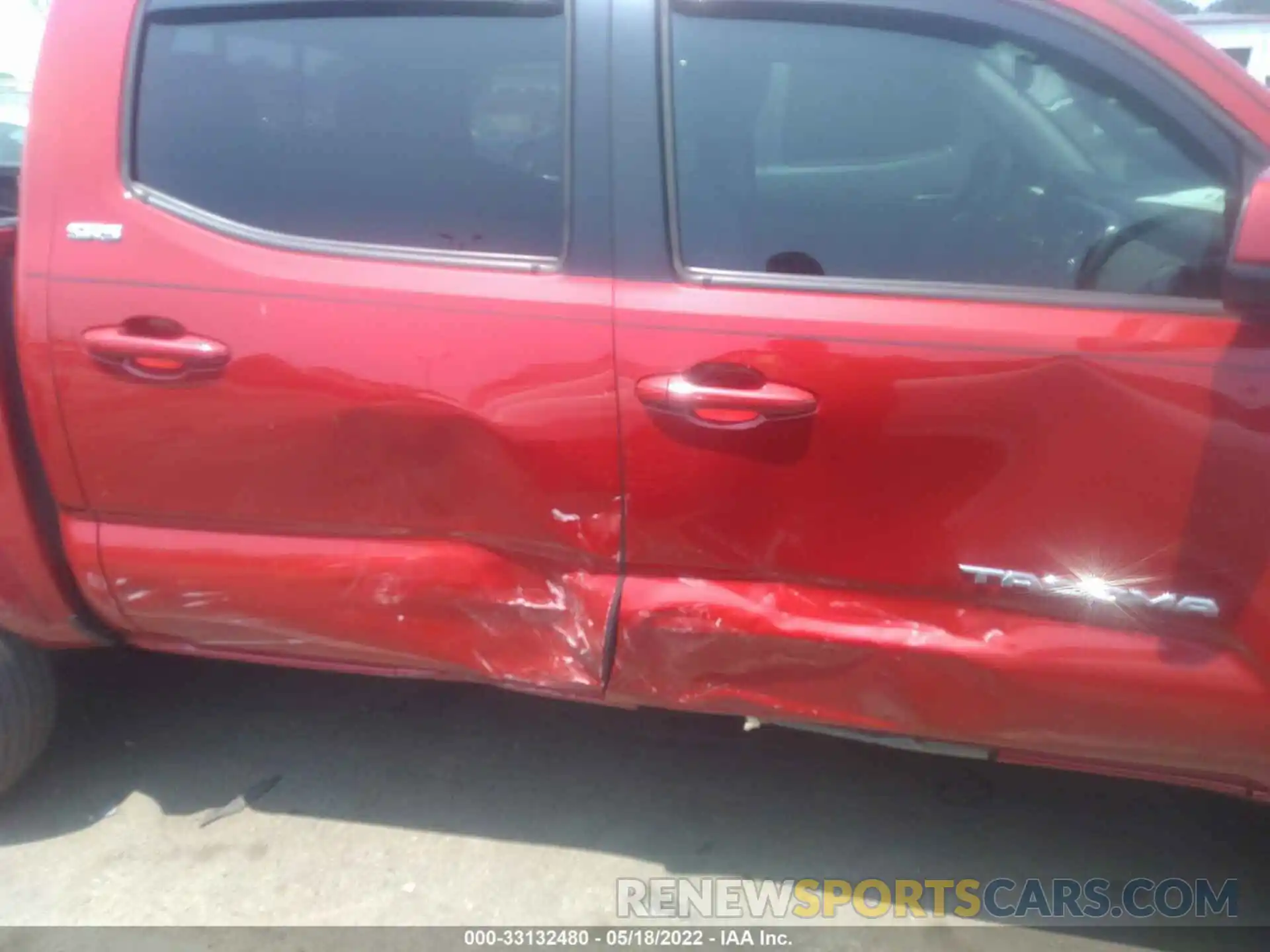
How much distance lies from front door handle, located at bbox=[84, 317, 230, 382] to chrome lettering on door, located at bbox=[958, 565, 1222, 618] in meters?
1.46

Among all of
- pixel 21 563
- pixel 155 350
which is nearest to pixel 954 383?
pixel 155 350

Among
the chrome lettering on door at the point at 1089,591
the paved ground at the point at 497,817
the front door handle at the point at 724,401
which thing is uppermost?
the front door handle at the point at 724,401

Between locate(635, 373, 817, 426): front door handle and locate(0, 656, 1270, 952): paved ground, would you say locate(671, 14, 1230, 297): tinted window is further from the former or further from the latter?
locate(0, 656, 1270, 952): paved ground

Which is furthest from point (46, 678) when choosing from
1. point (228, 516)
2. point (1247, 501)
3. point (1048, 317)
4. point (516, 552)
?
point (1247, 501)

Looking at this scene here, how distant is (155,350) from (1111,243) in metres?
1.77

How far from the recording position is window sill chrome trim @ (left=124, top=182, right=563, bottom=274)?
2.06 metres

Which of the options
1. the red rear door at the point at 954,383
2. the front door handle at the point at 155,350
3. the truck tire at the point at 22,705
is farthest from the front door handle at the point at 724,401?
the truck tire at the point at 22,705

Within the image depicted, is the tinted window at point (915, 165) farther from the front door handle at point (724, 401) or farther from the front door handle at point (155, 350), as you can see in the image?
the front door handle at point (155, 350)

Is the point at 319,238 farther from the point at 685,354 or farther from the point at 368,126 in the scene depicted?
the point at 685,354

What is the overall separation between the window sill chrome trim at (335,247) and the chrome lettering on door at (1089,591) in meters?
0.97

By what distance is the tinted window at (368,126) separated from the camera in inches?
82.0

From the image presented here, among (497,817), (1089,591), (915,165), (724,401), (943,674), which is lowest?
(497,817)

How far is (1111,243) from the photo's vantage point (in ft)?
6.39

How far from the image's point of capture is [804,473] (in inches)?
78.0
